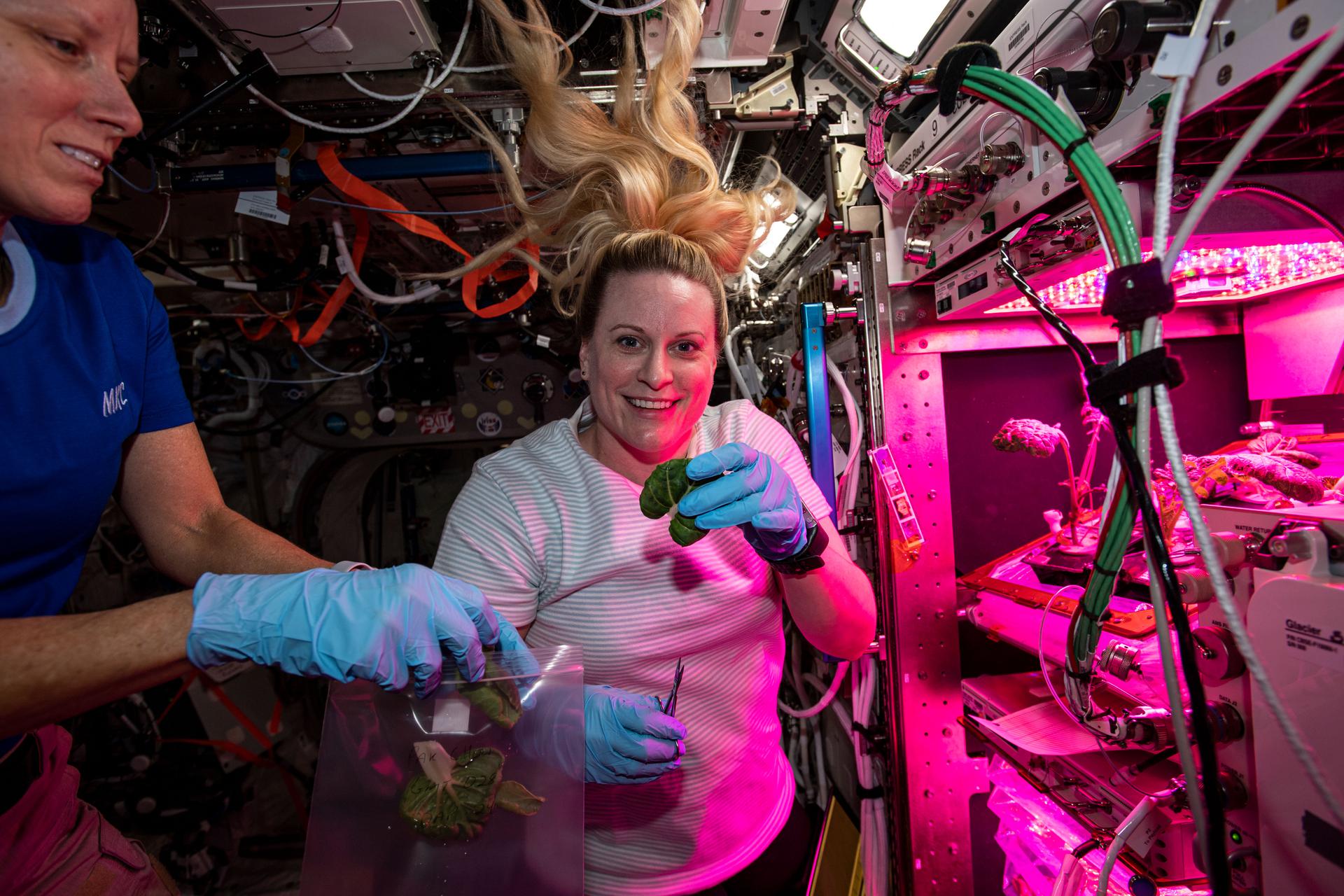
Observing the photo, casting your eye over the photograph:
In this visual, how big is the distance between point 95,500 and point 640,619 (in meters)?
1.28

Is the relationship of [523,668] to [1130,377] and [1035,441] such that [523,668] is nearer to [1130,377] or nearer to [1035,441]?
[1130,377]

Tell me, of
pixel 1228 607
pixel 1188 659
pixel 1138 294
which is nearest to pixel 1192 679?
pixel 1188 659

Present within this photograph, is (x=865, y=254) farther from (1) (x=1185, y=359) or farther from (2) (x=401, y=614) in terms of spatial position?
(2) (x=401, y=614)

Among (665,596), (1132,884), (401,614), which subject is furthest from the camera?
(665,596)

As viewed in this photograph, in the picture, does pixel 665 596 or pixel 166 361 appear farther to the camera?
pixel 665 596

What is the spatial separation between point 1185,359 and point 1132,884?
6.32 feet

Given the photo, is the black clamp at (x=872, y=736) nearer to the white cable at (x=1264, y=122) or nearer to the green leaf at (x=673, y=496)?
the green leaf at (x=673, y=496)

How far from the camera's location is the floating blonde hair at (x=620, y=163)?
1.79m

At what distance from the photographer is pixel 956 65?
1087 mm

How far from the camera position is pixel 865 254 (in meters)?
2.18

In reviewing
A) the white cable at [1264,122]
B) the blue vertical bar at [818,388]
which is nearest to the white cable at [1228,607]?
the white cable at [1264,122]

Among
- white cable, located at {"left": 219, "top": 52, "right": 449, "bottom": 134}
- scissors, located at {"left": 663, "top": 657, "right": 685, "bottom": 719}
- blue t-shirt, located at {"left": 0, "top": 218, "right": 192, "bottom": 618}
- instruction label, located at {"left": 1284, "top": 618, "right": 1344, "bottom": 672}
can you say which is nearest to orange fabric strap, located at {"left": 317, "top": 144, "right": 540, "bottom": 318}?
white cable, located at {"left": 219, "top": 52, "right": 449, "bottom": 134}

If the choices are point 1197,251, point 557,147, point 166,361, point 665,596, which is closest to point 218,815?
point 166,361

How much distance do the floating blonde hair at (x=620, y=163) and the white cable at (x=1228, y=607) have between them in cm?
123
